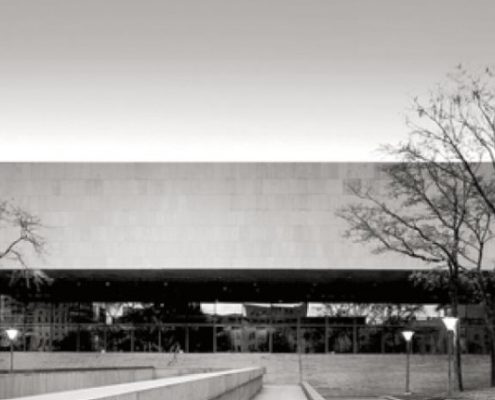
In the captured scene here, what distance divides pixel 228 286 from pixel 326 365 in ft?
23.6

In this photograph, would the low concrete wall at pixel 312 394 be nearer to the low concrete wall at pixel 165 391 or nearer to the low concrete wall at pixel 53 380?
the low concrete wall at pixel 53 380

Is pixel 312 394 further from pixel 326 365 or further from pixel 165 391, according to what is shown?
pixel 326 365

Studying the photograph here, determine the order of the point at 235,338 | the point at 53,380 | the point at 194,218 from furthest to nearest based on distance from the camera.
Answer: the point at 235,338, the point at 194,218, the point at 53,380

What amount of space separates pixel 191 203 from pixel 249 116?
553cm

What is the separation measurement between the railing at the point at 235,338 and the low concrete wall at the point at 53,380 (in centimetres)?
2590

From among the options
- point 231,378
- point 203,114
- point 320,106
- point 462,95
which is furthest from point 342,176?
point 231,378

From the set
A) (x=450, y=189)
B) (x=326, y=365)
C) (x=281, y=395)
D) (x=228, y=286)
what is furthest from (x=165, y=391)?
(x=228, y=286)

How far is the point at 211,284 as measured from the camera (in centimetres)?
5834

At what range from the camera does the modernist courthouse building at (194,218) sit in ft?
177

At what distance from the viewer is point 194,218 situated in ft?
180

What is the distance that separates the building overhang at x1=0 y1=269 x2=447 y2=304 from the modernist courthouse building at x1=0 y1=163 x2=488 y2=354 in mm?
261

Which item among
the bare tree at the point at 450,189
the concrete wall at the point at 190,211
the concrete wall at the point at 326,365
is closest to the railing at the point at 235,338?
the concrete wall at the point at 326,365

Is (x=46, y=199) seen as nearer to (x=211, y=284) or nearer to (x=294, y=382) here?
(x=211, y=284)

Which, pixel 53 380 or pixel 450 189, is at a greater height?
pixel 450 189
